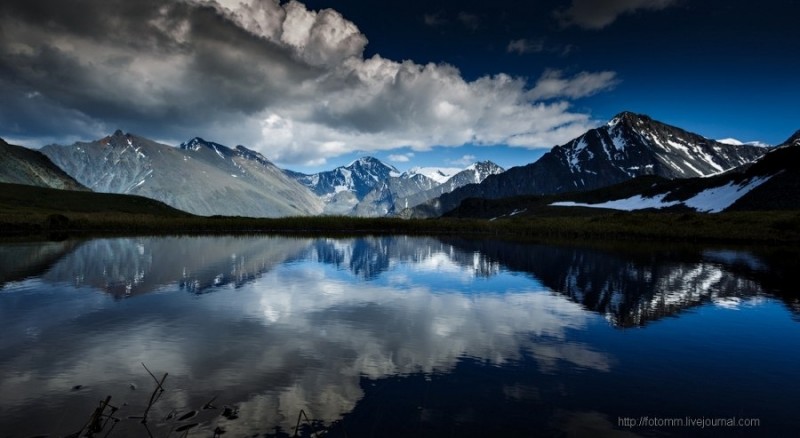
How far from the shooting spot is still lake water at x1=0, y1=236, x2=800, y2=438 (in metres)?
15.2

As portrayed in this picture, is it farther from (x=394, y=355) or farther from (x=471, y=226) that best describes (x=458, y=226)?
(x=394, y=355)

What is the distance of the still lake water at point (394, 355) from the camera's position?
15219 millimetres

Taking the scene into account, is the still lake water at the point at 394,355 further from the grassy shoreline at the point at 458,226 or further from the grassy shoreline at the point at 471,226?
→ the grassy shoreline at the point at 471,226

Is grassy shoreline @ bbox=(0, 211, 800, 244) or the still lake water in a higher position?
grassy shoreline @ bbox=(0, 211, 800, 244)

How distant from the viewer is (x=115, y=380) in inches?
727

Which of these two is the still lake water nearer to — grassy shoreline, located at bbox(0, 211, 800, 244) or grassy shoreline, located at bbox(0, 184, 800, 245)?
grassy shoreline, located at bbox(0, 184, 800, 245)

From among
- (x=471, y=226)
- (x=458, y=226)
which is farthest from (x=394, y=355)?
(x=471, y=226)

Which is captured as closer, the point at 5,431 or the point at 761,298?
the point at 5,431

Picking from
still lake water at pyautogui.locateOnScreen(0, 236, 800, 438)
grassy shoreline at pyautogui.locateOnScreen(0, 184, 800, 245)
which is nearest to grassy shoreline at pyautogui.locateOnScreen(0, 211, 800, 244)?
grassy shoreline at pyautogui.locateOnScreen(0, 184, 800, 245)

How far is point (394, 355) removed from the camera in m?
22.6

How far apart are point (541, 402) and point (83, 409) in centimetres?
1595

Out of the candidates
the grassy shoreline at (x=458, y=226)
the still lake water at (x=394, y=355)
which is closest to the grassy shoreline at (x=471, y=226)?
the grassy shoreline at (x=458, y=226)

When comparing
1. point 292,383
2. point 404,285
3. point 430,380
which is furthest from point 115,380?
point 404,285

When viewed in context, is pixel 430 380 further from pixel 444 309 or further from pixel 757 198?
pixel 757 198
